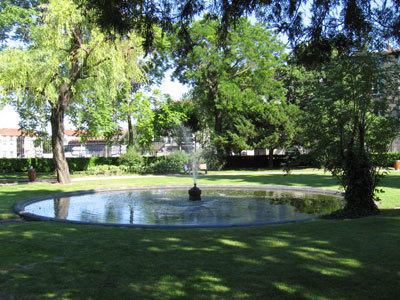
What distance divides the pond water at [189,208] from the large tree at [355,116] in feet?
4.73

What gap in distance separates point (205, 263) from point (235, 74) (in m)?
31.8

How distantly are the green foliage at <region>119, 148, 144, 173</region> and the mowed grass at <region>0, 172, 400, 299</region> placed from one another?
71.5ft

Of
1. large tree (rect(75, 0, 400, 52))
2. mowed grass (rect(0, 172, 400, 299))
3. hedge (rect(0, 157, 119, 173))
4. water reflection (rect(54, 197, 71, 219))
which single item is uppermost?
large tree (rect(75, 0, 400, 52))

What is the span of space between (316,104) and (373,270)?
541 centimetres

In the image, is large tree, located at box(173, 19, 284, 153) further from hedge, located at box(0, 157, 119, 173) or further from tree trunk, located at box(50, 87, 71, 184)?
tree trunk, located at box(50, 87, 71, 184)

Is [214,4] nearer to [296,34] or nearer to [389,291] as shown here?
[296,34]

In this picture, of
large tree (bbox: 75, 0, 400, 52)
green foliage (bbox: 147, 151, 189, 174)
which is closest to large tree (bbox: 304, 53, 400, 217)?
large tree (bbox: 75, 0, 400, 52)

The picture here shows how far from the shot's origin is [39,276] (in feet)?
14.6

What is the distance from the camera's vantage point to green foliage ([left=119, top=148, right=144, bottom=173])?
29.0 metres

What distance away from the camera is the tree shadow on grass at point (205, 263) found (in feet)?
12.8

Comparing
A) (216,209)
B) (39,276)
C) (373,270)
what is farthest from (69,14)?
(373,270)

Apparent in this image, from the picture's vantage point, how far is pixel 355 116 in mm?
8961

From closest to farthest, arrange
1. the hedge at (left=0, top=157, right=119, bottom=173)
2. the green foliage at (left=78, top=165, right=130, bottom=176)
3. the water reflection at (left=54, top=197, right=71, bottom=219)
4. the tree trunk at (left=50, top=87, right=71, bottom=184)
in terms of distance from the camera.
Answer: the water reflection at (left=54, top=197, right=71, bottom=219)
the tree trunk at (left=50, top=87, right=71, bottom=184)
the green foliage at (left=78, top=165, right=130, bottom=176)
the hedge at (left=0, top=157, right=119, bottom=173)

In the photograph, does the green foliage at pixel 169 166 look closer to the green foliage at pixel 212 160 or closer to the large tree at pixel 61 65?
the green foliage at pixel 212 160
